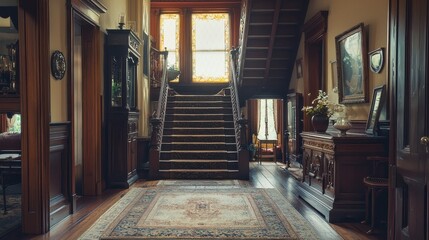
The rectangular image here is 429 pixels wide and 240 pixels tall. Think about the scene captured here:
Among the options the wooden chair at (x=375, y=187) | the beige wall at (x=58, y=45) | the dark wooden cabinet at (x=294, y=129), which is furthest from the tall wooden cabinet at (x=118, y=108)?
the wooden chair at (x=375, y=187)

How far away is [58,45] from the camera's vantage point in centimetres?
442

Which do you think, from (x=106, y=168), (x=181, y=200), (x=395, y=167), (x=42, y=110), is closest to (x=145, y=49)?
(x=106, y=168)

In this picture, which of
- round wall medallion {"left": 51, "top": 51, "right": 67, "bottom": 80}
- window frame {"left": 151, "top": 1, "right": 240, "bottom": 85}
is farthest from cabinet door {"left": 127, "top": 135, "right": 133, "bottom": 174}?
window frame {"left": 151, "top": 1, "right": 240, "bottom": 85}

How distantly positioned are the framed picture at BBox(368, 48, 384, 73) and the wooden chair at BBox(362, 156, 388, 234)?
1283 millimetres

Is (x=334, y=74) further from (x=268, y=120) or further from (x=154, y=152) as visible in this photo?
(x=268, y=120)

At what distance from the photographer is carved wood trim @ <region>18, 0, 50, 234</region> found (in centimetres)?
392

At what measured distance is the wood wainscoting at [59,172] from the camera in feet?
13.9

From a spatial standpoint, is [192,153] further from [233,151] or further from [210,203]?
[210,203]

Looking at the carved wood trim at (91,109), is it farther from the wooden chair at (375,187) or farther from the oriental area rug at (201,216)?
the wooden chair at (375,187)

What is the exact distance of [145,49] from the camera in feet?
30.4

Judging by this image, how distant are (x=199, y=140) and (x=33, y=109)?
189 inches

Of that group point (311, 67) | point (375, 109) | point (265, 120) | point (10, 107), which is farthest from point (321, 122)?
point (265, 120)

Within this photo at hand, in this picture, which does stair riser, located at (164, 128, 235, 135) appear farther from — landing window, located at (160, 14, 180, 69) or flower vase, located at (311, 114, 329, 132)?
landing window, located at (160, 14, 180, 69)

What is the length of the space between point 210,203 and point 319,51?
14.7 feet
